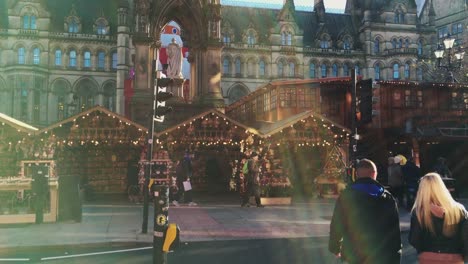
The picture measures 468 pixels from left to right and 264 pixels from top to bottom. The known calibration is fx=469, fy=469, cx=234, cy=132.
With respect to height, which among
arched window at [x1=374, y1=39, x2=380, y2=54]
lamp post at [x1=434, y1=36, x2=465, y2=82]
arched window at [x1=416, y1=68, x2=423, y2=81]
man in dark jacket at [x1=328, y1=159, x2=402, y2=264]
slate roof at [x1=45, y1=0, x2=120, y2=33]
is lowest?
man in dark jacket at [x1=328, y1=159, x2=402, y2=264]

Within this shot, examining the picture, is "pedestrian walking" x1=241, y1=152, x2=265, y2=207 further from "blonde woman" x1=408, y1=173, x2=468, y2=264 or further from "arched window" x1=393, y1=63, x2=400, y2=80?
"arched window" x1=393, y1=63, x2=400, y2=80

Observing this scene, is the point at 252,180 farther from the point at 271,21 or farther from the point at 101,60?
the point at 271,21

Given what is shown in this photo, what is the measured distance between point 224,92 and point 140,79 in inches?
1344

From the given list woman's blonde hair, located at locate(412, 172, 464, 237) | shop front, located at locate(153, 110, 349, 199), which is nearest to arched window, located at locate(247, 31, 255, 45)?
shop front, located at locate(153, 110, 349, 199)

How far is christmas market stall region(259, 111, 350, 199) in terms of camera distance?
20344 mm

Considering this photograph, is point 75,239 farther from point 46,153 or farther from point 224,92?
point 224,92

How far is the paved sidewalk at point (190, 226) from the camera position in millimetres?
11031

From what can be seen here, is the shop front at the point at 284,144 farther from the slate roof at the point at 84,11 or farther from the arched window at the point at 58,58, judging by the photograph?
the slate roof at the point at 84,11

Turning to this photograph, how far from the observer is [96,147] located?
2272 cm

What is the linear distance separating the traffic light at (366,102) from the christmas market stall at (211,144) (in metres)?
7.27

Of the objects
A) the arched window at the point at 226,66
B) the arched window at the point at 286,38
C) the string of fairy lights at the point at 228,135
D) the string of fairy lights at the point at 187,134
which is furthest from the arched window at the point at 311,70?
the string of fairy lights at the point at 228,135

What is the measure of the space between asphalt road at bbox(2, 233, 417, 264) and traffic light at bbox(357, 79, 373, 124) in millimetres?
3869

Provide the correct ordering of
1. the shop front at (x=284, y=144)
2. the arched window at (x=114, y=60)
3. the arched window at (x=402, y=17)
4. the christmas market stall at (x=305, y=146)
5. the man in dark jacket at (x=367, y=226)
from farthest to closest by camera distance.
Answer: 1. the arched window at (x=402, y=17)
2. the arched window at (x=114, y=60)
3. the christmas market stall at (x=305, y=146)
4. the shop front at (x=284, y=144)
5. the man in dark jacket at (x=367, y=226)

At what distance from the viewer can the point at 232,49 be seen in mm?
60000
